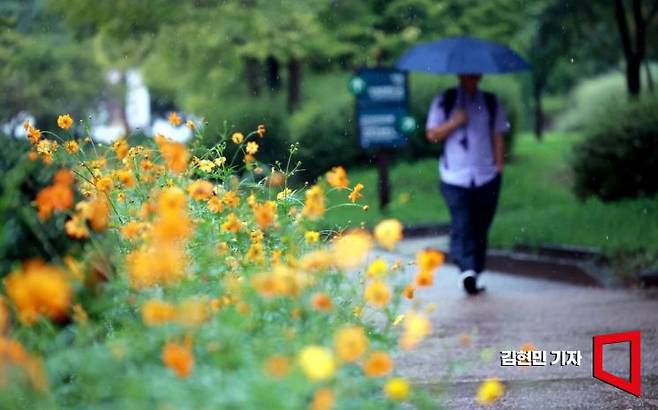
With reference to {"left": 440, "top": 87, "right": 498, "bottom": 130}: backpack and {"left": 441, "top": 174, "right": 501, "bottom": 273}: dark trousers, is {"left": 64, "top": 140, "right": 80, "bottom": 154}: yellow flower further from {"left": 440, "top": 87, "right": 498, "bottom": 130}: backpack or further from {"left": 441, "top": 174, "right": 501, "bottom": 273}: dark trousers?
{"left": 441, "top": 174, "right": 501, "bottom": 273}: dark trousers

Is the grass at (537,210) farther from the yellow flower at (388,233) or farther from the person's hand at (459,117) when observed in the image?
the person's hand at (459,117)

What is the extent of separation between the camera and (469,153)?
417 inches

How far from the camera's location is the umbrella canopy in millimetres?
11008

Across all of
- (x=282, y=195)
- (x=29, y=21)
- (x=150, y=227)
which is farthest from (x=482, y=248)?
(x=29, y=21)

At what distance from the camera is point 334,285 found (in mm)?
3963

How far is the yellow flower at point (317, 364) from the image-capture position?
291 cm

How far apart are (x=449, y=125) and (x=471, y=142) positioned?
24cm

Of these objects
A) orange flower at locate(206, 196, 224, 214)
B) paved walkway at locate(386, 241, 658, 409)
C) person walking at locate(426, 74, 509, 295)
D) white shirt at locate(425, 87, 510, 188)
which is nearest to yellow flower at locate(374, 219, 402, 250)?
paved walkway at locate(386, 241, 658, 409)

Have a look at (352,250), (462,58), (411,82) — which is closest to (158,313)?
(352,250)

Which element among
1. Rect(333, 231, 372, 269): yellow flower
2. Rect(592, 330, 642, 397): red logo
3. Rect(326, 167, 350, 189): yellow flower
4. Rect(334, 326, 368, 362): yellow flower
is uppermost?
Rect(326, 167, 350, 189): yellow flower

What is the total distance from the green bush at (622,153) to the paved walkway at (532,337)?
4.00 metres

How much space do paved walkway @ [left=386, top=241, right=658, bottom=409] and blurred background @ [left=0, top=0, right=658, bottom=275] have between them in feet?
3.56

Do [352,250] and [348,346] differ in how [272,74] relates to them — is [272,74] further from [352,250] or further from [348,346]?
[348,346]

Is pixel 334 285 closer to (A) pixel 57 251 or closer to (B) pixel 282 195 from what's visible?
(A) pixel 57 251
